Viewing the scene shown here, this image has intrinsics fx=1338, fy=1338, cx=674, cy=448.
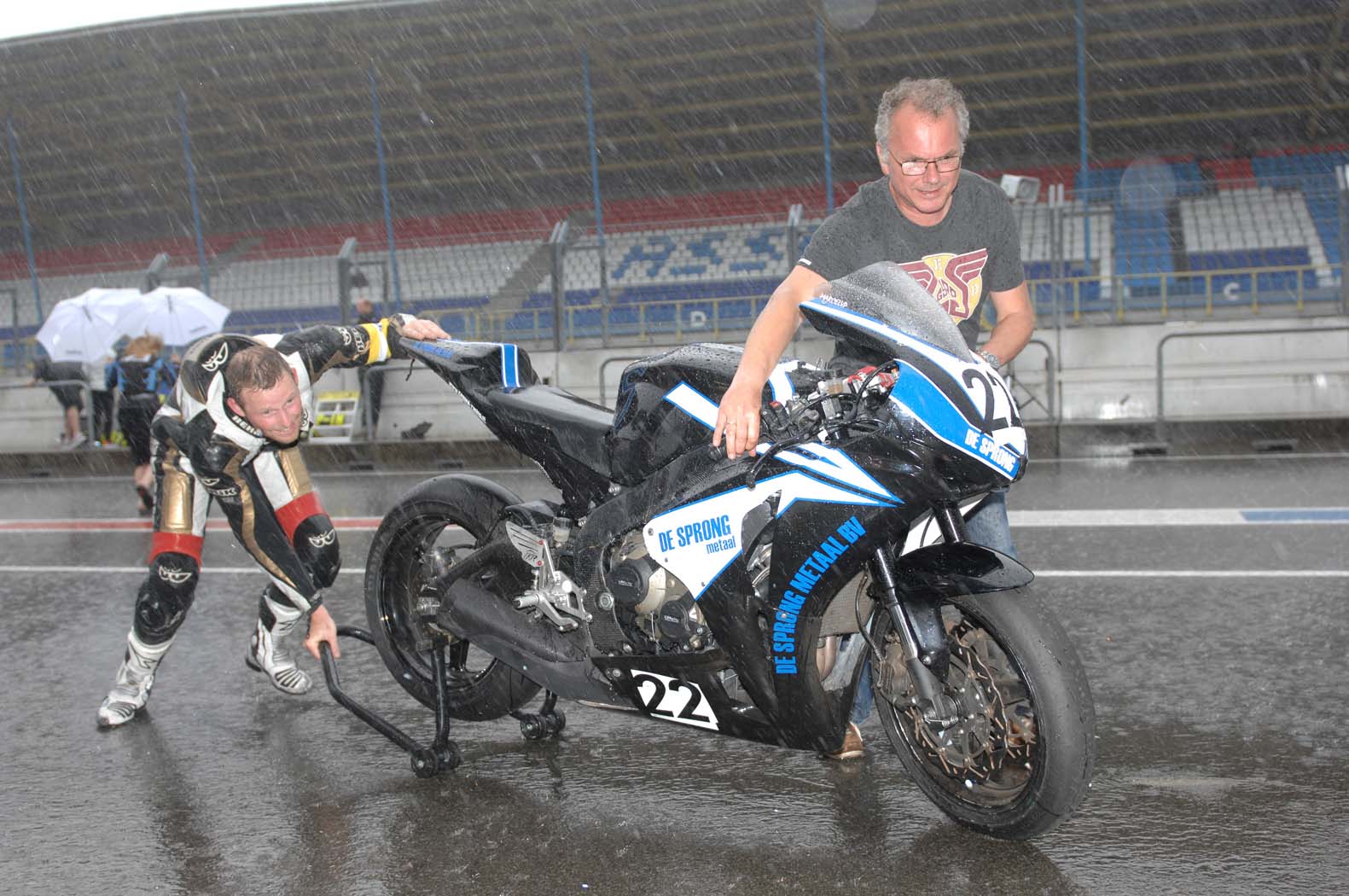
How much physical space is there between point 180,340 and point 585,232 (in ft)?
46.4

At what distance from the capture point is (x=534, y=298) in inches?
678

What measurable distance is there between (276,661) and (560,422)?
2.02 metres

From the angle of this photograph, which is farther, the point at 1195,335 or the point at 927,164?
the point at 1195,335

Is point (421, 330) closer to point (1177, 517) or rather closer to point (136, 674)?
point (136, 674)

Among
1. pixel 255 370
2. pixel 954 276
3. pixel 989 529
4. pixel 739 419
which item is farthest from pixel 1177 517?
pixel 255 370

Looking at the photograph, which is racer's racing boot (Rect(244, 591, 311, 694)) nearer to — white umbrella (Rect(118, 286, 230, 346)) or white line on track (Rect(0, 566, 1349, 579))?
white line on track (Rect(0, 566, 1349, 579))

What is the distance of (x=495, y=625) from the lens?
4.28 meters

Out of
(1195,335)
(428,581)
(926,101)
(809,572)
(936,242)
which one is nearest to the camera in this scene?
(809,572)

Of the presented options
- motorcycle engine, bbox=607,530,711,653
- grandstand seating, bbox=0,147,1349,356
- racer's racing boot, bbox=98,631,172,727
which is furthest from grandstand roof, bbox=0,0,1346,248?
motorcycle engine, bbox=607,530,711,653

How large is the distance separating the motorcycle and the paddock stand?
15mm

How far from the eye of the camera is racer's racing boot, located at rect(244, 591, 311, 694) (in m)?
5.41

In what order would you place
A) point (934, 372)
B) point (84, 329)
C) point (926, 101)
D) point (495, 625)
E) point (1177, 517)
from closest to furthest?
point (934, 372) → point (926, 101) → point (495, 625) → point (1177, 517) → point (84, 329)

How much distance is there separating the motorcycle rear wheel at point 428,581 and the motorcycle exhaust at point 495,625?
0.08 m

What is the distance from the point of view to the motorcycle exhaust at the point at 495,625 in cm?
418
